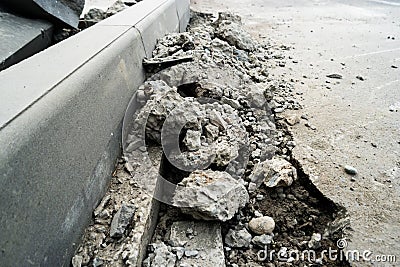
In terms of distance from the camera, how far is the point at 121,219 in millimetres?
1465

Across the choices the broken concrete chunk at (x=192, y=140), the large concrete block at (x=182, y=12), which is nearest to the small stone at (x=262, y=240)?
the broken concrete chunk at (x=192, y=140)

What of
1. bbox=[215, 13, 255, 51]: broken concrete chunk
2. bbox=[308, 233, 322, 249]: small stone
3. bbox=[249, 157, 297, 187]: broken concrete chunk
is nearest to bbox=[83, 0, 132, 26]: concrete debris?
bbox=[215, 13, 255, 51]: broken concrete chunk

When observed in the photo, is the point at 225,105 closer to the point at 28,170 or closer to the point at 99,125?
the point at 99,125

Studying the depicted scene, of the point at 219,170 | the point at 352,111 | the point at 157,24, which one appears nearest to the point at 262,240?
the point at 219,170

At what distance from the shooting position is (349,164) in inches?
88.3

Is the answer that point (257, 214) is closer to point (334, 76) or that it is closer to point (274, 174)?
point (274, 174)

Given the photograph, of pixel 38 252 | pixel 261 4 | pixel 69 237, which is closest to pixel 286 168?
pixel 69 237

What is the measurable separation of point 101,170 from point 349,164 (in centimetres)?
160

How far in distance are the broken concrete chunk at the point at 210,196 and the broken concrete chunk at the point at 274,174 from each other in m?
0.27

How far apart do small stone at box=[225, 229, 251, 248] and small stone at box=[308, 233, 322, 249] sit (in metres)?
0.31

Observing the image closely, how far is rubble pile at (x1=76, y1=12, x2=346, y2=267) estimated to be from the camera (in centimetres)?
159

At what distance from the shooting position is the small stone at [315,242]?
1655 mm

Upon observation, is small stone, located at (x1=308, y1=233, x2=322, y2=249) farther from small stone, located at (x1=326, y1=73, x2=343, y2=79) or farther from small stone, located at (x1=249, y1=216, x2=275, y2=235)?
small stone, located at (x1=326, y1=73, x2=343, y2=79)

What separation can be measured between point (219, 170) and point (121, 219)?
0.73m
